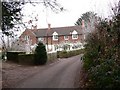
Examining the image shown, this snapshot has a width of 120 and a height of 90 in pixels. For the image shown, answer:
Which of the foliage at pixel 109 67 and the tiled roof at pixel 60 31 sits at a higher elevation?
the tiled roof at pixel 60 31

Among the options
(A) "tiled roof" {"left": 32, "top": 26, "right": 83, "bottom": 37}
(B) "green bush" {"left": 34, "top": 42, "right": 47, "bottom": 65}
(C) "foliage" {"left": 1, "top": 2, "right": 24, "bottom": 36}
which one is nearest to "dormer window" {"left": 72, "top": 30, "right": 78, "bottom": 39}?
(A) "tiled roof" {"left": 32, "top": 26, "right": 83, "bottom": 37}

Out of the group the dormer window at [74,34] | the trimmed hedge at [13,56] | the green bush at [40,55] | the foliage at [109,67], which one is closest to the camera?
the foliage at [109,67]

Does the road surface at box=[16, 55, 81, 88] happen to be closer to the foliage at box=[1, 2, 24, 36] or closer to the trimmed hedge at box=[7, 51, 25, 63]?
the foliage at box=[1, 2, 24, 36]

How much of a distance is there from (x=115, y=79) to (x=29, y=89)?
634 centimetres

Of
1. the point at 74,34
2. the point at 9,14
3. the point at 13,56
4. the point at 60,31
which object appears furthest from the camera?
the point at 60,31

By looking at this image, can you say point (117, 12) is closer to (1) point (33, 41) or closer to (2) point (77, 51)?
(2) point (77, 51)

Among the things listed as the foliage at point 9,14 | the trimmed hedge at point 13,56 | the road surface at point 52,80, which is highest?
the foliage at point 9,14

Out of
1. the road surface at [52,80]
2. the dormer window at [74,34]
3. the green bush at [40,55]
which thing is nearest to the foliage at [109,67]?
the road surface at [52,80]

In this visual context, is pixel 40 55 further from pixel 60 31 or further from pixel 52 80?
pixel 60 31

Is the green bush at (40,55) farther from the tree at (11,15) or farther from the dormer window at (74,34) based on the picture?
the dormer window at (74,34)

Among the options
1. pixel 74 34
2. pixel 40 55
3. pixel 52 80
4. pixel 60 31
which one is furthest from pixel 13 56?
pixel 60 31

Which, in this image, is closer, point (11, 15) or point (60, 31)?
point (11, 15)

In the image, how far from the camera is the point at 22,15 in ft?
50.3

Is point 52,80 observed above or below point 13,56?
below
